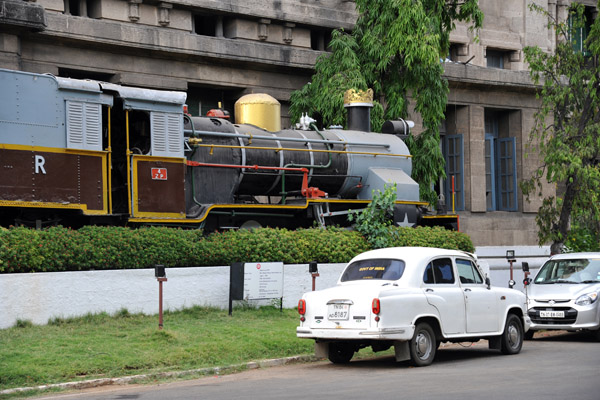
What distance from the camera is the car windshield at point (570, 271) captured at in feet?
56.7

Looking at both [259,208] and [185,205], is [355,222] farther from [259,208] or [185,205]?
[185,205]

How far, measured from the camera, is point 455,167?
30.2 metres

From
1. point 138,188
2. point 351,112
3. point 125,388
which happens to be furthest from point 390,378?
point 351,112

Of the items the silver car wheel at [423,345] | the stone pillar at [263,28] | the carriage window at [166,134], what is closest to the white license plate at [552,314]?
the silver car wheel at [423,345]

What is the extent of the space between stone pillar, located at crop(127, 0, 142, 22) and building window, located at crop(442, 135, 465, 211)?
12.1m

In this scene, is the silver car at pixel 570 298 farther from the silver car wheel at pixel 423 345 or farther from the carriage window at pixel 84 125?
the carriage window at pixel 84 125

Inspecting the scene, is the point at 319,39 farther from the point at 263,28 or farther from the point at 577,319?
the point at 577,319

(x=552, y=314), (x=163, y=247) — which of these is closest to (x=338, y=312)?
(x=163, y=247)

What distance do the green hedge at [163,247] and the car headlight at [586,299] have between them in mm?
4955

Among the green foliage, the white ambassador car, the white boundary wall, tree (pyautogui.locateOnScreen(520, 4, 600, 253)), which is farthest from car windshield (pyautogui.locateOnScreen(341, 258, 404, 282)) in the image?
tree (pyautogui.locateOnScreen(520, 4, 600, 253))

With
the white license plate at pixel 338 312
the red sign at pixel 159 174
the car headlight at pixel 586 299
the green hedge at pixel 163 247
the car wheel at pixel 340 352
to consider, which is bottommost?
the car wheel at pixel 340 352

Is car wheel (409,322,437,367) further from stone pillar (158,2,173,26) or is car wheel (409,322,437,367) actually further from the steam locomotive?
stone pillar (158,2,173,26)

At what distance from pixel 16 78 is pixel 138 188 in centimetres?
293

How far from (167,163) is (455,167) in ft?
50.2
